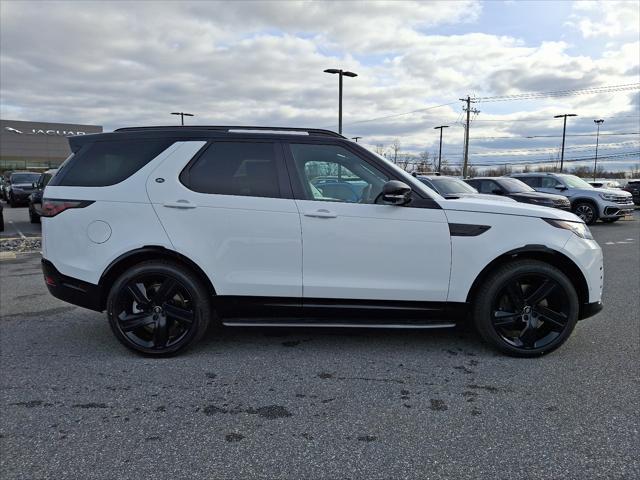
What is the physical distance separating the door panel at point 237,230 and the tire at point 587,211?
1481 cm

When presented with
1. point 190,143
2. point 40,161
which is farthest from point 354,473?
point 40,161

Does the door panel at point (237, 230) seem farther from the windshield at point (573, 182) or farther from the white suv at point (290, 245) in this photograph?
the windshield at point (573, 182)

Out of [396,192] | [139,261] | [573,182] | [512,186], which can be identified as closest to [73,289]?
[139,261]

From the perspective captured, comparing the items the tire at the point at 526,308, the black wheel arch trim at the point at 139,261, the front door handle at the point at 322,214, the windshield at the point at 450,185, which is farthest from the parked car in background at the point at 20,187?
the tire at the point at 526,308

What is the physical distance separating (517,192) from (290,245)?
11.8 metres

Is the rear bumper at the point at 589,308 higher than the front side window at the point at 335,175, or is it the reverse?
the front side window at the point at 335,175

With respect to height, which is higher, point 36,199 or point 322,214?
point 322,214

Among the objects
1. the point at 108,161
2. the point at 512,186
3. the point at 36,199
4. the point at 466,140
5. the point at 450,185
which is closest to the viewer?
the point at 108,161

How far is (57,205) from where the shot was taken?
3.91 metres

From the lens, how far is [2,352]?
159 inches

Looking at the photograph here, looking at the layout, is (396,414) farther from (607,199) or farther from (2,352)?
(607,199)

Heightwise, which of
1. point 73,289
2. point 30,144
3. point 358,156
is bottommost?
point 73,289

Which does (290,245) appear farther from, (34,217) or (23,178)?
(23,178)

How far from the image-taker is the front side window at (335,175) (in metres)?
3.79
